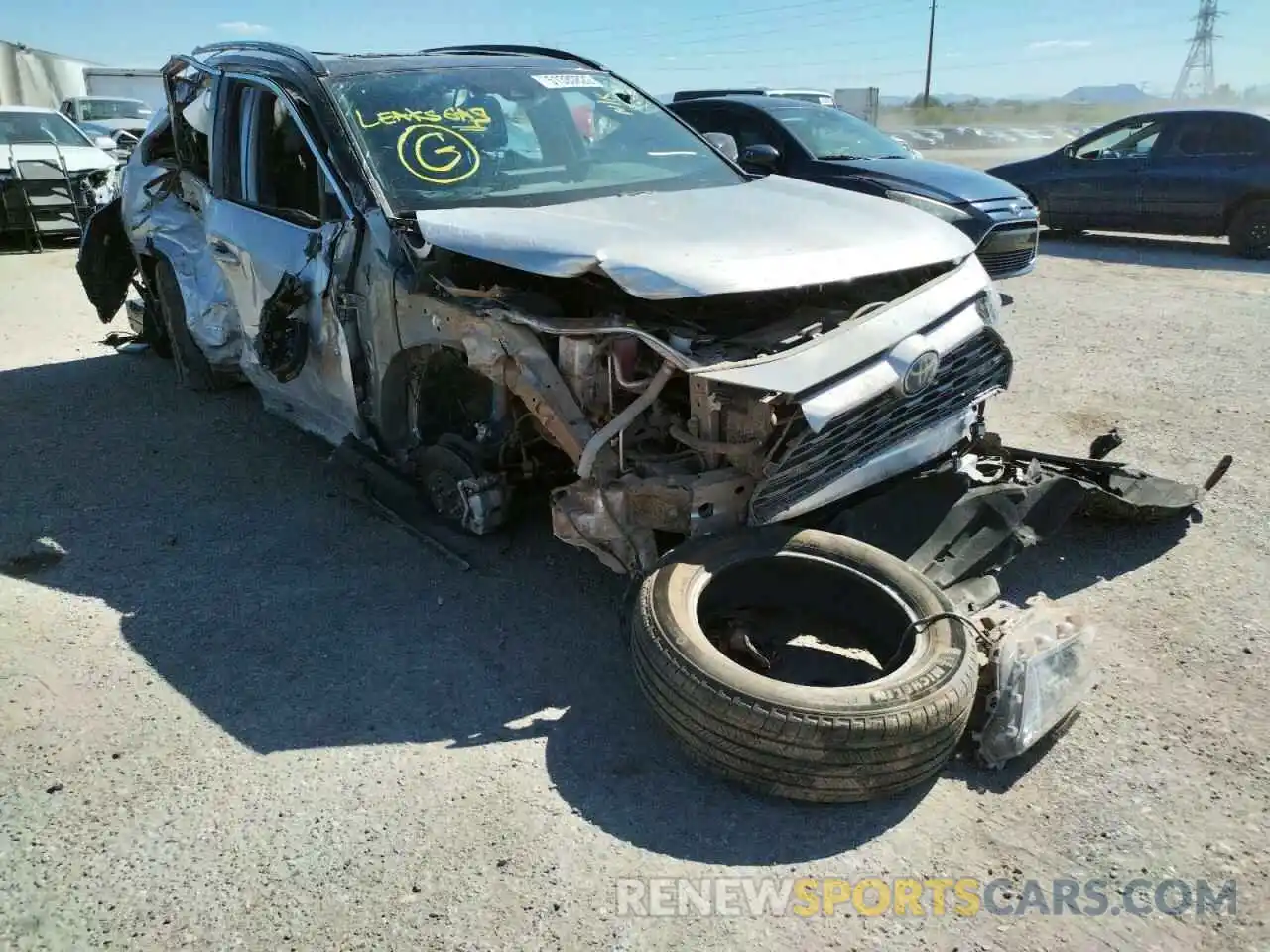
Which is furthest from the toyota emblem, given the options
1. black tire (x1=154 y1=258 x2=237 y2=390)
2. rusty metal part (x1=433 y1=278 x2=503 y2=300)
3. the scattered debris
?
black tire (x1=154 y1=258 x2=237 y2=390)

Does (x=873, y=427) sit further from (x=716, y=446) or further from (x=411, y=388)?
(x=411, y=388)

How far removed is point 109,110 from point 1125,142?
18.2 metres

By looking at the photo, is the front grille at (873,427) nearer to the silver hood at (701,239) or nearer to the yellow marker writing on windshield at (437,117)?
the silver hood at (701,239)

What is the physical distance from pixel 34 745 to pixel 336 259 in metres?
2.02

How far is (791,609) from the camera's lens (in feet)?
10.6

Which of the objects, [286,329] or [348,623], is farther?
[286,329]

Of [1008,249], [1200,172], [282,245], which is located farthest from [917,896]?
[1200,172]

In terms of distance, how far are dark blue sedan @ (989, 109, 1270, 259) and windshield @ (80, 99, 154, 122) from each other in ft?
54.1

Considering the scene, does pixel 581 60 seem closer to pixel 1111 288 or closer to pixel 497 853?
pixel 497 853

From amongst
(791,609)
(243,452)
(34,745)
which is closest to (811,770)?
(791,609)

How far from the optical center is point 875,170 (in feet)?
27.7

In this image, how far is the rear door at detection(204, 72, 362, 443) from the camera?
396 cm

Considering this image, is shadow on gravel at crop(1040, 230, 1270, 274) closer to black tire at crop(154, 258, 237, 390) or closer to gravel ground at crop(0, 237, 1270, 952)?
gravel ground at crop(0, 237, 1270, 952)

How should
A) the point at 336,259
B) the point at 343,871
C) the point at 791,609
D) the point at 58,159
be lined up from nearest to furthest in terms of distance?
the point at 343,871
the point at 791,609
the point at 336,259
the point at 58,159
